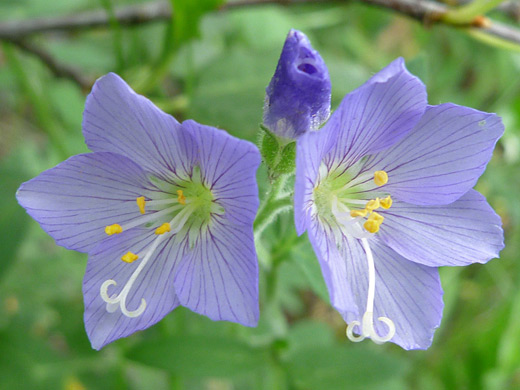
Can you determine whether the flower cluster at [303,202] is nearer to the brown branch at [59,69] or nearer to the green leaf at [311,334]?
the brown branch at [59,69]

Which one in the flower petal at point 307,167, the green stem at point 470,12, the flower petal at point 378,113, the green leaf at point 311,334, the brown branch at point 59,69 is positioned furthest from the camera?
the green leaf at point 311,334

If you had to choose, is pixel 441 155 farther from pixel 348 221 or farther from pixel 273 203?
pixel 273 203

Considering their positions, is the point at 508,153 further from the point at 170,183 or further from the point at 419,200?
the point at 170,183

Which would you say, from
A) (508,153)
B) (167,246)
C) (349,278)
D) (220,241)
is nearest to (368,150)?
(349,278)

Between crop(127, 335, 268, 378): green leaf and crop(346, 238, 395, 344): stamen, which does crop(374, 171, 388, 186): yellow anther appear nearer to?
crop(346, 238, 395, 344): stamen

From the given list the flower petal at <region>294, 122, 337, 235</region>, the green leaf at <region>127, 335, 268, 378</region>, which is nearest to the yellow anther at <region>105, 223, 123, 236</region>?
the flower petal at <region>294, 122, 337, 235</region>

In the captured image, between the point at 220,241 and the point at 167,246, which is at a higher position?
the point at 220,241

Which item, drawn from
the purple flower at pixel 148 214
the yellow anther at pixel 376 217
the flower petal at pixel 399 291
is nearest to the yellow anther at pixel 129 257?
the purple flower at pixel 148 214
